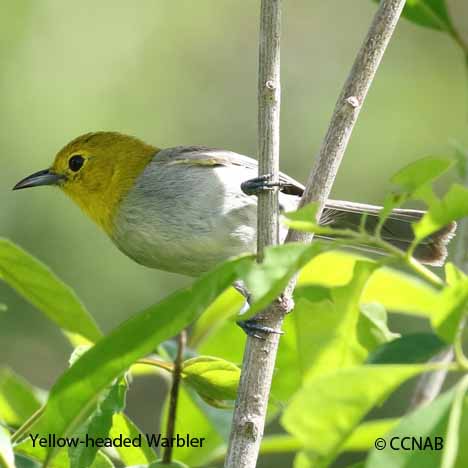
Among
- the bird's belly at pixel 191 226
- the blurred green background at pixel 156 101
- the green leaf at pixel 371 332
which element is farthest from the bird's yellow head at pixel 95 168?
the green leaf at pixel 371 332

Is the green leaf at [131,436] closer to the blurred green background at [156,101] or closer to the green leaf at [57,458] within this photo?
the green leaf at [57,458]

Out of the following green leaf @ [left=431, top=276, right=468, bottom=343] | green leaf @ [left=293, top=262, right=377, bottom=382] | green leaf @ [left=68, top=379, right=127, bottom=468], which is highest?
green leaf @ [left=431, top=276, right=468, bottom=343]


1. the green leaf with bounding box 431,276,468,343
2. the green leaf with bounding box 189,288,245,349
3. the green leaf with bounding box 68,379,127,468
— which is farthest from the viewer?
the green leaf with bounding box 189,288,245,349

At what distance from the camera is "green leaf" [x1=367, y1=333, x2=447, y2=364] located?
168 centimetres

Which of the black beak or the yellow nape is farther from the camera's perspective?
the black beak

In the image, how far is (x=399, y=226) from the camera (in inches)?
160

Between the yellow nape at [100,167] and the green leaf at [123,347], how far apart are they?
251 cm

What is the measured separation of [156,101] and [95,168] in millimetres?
3012

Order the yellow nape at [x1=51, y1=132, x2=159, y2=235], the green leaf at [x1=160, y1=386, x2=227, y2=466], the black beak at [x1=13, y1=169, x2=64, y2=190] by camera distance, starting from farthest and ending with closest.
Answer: the black beak at [x1=13, y1=169, x2=64, y2=190] → the yellow nape at [x1=51, y1=132, x2=159, y2=235] → the green leaf at [x1=160, y1=386, x2=227, y2=466]

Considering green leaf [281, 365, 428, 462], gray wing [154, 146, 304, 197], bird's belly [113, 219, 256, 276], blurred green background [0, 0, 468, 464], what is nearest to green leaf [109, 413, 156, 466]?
green leaf [281, 365, 428, 462]

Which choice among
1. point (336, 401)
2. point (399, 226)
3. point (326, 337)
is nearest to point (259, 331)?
point (326, 337)

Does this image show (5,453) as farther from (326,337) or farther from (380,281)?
(380,281)

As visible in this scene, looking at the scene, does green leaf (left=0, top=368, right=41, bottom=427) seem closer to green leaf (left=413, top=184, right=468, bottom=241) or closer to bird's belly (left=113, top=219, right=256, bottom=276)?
bird's belly (left=113, top=219, right=256, bottom=276)

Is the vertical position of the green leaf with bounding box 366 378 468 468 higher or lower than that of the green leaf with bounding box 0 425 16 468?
higher
